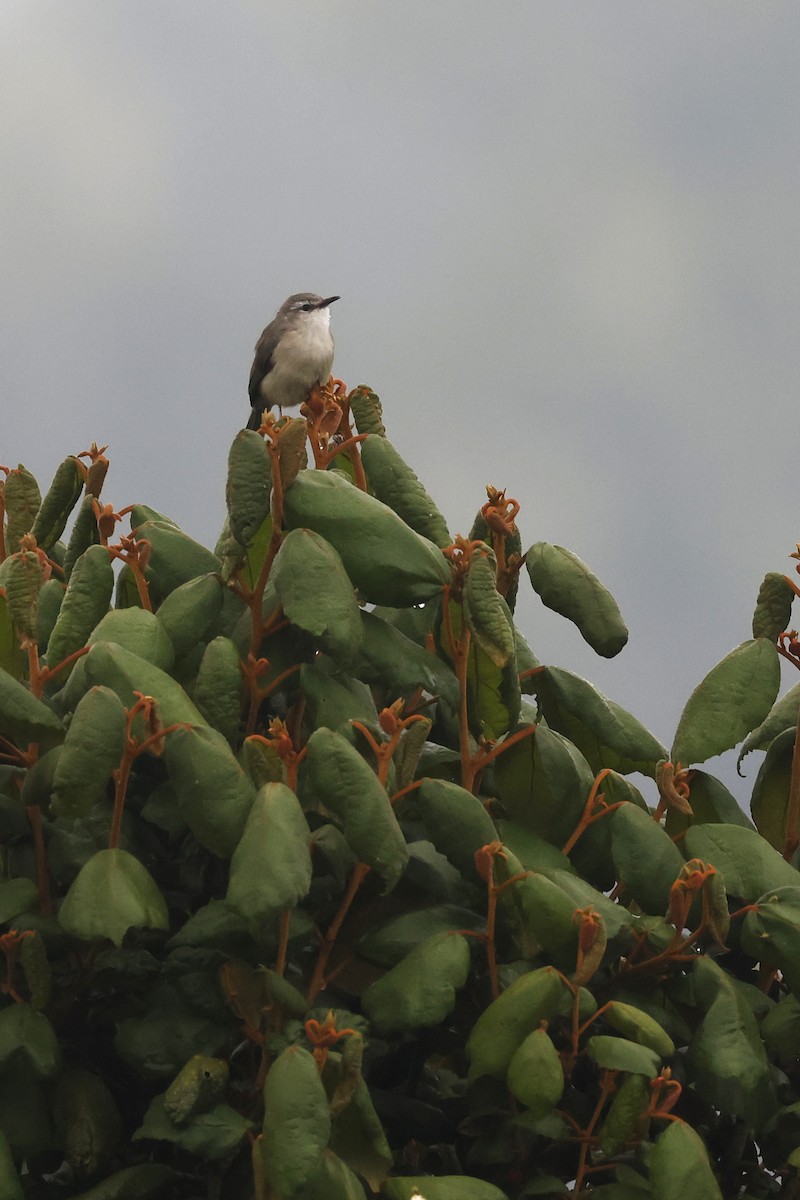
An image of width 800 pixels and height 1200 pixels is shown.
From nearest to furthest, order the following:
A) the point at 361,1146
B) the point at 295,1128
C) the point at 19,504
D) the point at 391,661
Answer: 1. the point at 295,1128
2. the point at 361,1146
3. the point at 391,661
4. the point at 19,504

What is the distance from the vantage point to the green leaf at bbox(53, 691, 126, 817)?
2.05 meters

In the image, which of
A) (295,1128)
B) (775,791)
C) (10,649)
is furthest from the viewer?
(775,791)

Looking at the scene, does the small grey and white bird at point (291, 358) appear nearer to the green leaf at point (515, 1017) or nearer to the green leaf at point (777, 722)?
the green leaf at point (777, 722)

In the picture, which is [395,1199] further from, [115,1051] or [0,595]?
[0,595]

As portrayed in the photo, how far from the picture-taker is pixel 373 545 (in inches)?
90.1

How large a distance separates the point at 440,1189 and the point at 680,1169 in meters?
0.31

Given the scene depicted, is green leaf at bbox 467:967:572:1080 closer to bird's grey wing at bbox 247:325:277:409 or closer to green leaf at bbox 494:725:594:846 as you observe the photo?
green leaf at bbox 494:725:594:846

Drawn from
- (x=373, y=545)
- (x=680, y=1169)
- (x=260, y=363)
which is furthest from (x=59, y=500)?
(x=260, y=363)

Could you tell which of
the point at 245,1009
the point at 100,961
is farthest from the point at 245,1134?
the point at 100,961

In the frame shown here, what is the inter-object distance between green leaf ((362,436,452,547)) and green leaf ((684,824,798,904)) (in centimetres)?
61

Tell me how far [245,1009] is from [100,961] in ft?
0.78

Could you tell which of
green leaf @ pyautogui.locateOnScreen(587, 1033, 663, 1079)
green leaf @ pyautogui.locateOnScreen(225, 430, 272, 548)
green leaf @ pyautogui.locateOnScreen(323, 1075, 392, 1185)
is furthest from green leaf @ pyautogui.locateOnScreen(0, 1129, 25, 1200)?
green leaf @ pyautogui.locateOnScreen(225, 430, 272, 548)

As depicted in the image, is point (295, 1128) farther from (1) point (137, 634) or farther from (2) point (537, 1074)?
(1) point (137, 634)

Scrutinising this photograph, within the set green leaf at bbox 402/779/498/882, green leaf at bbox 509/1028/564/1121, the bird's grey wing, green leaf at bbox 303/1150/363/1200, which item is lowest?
green leaf at bbox 303/1150/363/1200
